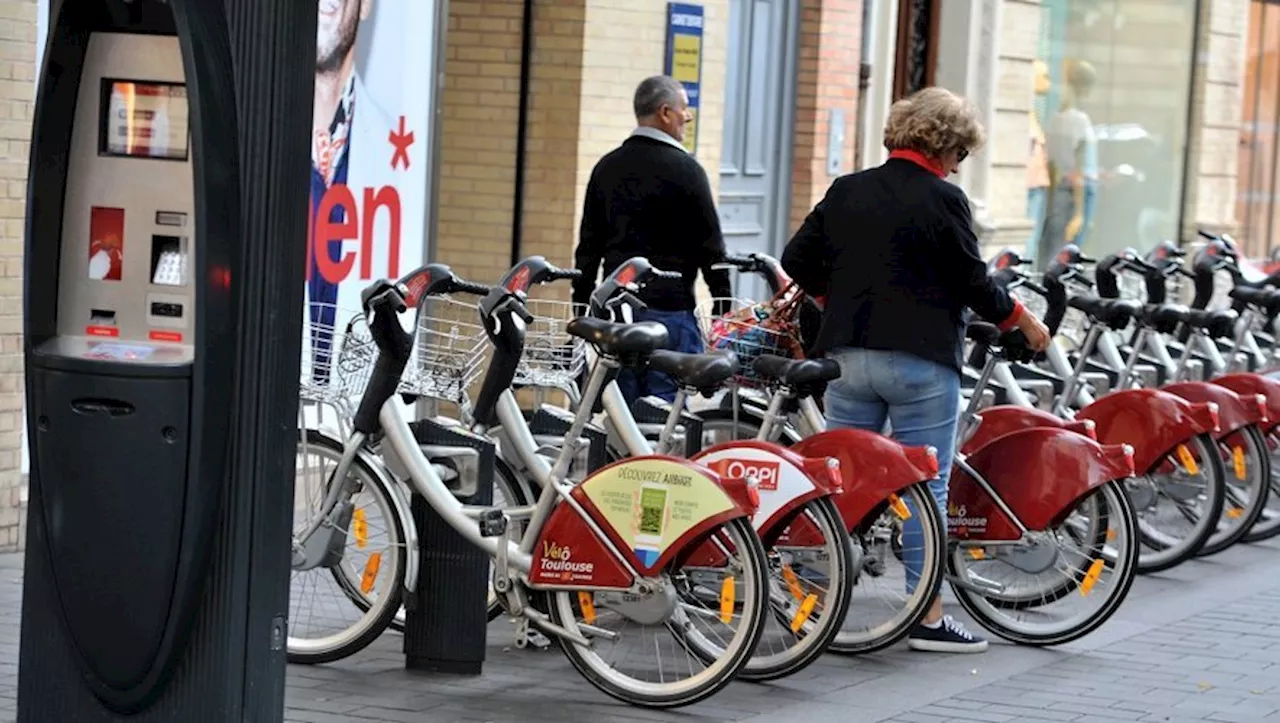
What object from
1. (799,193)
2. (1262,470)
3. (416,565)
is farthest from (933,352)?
(799,193)

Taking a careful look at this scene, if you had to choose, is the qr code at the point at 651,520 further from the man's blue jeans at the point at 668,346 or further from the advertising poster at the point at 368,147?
the advertising poster at the point at 368,147

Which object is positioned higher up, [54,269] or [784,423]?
[54,269]

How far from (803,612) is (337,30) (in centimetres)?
437

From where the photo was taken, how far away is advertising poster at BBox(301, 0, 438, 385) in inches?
408

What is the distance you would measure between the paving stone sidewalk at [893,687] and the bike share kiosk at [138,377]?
4.30ft

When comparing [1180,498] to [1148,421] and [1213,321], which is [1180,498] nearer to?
[1148,421]

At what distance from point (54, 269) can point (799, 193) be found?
381 inches

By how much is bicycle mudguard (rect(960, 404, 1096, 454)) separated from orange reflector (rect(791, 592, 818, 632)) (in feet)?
4.43

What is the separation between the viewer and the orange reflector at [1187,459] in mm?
9219

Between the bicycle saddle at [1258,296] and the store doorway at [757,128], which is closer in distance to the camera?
the bicycle saddle at [1258,296]

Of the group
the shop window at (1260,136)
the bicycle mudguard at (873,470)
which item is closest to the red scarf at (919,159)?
the bicycle mudguard at (873,470)

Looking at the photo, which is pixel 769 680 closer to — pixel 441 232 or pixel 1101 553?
pixel 1101 553

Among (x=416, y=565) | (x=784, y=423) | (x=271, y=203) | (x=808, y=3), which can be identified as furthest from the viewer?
(x=808, y=3)

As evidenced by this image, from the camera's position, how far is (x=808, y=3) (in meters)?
14.3
